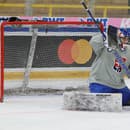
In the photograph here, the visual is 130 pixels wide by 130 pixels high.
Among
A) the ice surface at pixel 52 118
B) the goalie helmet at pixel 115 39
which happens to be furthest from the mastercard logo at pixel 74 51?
the goalie helmet at pixel 115 39

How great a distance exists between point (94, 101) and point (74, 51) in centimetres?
256

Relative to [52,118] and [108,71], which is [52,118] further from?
[108,71]

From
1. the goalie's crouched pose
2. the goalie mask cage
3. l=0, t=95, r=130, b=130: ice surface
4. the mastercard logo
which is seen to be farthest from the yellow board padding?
the goalie's crouched pose

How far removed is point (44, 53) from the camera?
1009cm

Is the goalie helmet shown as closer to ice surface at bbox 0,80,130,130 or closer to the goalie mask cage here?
ice surface at bbox 0,80,130,130

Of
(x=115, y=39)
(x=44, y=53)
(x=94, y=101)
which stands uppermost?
(x=115, y=39)

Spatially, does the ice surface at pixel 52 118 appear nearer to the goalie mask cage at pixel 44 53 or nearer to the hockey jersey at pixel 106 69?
the hockey jersey at pixel 106 69

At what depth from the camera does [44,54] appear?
33.1 ft

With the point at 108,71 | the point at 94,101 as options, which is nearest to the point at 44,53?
the point at 108,71

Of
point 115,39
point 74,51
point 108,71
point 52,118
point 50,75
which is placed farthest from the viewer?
point 74,51

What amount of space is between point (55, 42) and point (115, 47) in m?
2.05

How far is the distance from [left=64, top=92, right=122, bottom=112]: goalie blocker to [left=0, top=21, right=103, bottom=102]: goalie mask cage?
180cm

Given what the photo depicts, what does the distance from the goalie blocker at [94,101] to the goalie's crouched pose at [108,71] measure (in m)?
0.34

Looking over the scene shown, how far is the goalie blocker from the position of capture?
7859 mm
